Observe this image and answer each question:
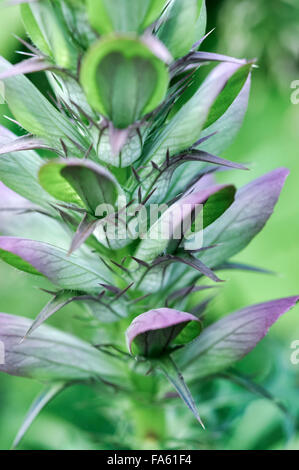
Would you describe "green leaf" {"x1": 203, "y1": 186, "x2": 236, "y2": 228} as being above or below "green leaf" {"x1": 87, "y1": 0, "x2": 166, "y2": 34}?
below

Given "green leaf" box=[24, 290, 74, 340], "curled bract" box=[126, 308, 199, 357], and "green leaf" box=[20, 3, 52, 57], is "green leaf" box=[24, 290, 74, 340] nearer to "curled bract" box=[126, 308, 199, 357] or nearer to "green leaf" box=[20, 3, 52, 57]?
"curled bract" box=[126, 308, 199, 357]

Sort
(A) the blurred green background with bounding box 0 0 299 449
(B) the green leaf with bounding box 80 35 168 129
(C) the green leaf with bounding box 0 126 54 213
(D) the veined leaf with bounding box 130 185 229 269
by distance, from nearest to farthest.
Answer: (B) the green leaf with bounding box 80 35 168 129 < (D) the veined leaf with bounding box 130 185 229 269 < (C) the green leaf with bounding box 0 126 54 213 < (A) the blurred green background with bounding box 0 0 299 449

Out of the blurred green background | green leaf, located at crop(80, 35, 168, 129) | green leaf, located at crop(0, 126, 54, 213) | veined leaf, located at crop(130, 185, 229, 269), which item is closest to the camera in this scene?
green leaf, located at crop(80, 35, 168, 129)

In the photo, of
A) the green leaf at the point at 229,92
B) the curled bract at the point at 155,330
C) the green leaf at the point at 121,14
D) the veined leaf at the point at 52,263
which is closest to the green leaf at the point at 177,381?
the curled bract at the point at 155,330

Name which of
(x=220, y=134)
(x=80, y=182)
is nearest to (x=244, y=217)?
(x=220, y=134)

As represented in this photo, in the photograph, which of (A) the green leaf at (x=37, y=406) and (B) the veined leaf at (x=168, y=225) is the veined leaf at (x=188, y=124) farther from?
(A) the green leaf at (x=37, y=406)

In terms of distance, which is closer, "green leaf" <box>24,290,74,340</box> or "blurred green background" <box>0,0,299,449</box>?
"green leaf" <box>24,290,74,340</box>

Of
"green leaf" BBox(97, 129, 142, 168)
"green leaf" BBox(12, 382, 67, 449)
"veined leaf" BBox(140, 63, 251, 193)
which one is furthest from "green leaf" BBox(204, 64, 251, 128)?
"green leaf" BBox(12, 382, 67, 449)
